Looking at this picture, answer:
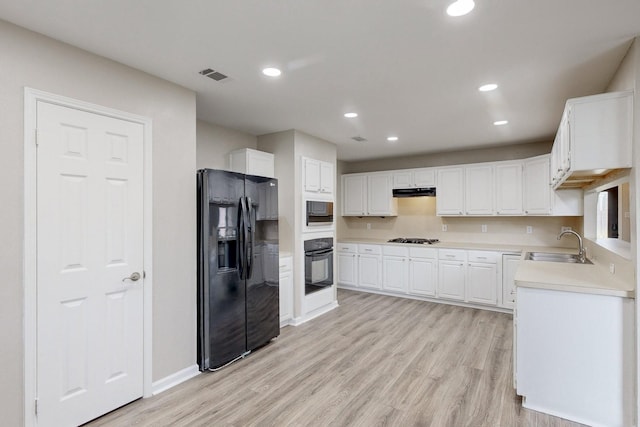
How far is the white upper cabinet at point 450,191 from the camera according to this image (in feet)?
18.1

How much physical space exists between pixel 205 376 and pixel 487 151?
525 cm

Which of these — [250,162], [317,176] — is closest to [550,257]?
[317,176]

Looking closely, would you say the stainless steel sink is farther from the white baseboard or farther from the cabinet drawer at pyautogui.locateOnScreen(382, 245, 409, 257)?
the white baseboard

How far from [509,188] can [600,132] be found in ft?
9.66

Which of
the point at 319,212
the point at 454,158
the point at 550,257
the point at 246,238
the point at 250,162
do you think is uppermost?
the point at 454,158

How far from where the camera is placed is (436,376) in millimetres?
2943

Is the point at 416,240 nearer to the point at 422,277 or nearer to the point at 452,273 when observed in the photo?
the point at 422,277

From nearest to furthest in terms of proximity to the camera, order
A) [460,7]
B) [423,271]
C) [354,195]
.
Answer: [460,7] → [423,271] → [354,195]

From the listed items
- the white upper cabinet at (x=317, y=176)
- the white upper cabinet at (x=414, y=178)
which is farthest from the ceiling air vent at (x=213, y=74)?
the white upper cabinet at (x=414, y=178)

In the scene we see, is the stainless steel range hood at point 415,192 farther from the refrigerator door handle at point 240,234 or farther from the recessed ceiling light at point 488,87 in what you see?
the refrigerator door handle at point 240,234

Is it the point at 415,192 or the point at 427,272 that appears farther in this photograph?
the point at 415,192

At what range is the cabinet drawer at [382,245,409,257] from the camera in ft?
18.5

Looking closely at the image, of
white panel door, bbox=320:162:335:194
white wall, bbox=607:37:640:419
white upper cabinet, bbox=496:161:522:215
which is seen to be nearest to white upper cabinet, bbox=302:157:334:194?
white panel door, bbox=320:162:335:194

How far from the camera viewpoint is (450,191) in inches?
220
